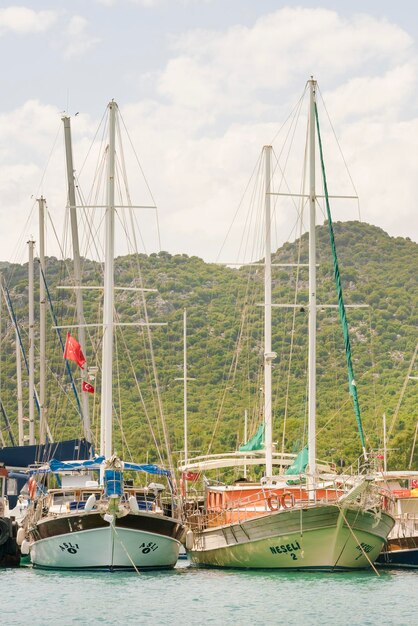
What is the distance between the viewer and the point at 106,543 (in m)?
40.2

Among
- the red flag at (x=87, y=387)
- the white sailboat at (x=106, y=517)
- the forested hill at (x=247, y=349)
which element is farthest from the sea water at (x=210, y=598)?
the forested hill at (x=247, y=349)

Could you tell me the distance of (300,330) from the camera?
10775 cm

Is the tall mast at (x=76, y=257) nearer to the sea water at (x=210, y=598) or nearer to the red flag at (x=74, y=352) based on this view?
the red flag at (x=74, y=352)

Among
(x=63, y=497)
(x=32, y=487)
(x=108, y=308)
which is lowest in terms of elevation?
(x=63, y=497)

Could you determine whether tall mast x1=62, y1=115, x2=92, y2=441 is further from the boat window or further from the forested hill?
the forested hill

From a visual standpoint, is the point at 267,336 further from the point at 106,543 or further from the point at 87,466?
the point at 106,543

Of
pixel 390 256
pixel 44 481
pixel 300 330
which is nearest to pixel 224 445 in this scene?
pixel 300 330

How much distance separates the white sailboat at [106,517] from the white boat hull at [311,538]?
253cm

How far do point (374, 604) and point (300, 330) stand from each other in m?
73.2

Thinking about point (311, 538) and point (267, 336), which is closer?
point (311, 538)

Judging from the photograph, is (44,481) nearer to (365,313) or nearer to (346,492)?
(346,492)

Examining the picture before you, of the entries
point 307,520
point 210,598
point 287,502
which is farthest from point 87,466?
point 210,598

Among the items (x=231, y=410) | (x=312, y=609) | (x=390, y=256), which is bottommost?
(x=312, y=609)

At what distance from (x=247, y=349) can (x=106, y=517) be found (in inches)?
1300
